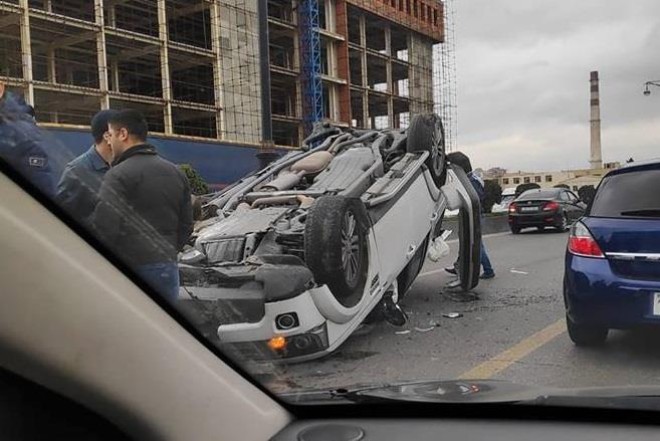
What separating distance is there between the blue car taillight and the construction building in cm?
162

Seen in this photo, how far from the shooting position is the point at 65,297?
1.46 metres

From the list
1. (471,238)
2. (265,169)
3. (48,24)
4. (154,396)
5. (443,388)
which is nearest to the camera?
(154,396)

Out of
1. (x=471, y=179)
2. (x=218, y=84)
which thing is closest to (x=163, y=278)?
(x=218, y=84)

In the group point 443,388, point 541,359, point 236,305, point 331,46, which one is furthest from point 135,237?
point 331,46

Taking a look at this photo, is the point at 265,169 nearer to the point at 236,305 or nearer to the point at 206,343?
the point at 236,305

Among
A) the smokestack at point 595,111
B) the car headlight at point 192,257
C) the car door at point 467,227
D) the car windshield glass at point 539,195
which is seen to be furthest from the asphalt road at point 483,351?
the car windshield glass at point 539,195

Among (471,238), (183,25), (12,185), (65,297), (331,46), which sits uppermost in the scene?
(331,46)

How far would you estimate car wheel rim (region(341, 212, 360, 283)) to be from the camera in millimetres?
4750

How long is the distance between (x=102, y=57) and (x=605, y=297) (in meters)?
3.56

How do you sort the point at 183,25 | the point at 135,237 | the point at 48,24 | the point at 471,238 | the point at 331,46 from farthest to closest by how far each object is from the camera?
the point at 471,238 < the point at 331,46 < the point at 183,25 < the point at 135,237 < the point at 48,24

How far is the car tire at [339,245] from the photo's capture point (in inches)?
181

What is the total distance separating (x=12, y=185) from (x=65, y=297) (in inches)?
10.8

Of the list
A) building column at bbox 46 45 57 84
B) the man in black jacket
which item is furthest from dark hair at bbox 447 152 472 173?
building column at bbox 46 45 57 84

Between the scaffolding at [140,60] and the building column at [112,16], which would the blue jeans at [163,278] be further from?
the building column at [112,16]
